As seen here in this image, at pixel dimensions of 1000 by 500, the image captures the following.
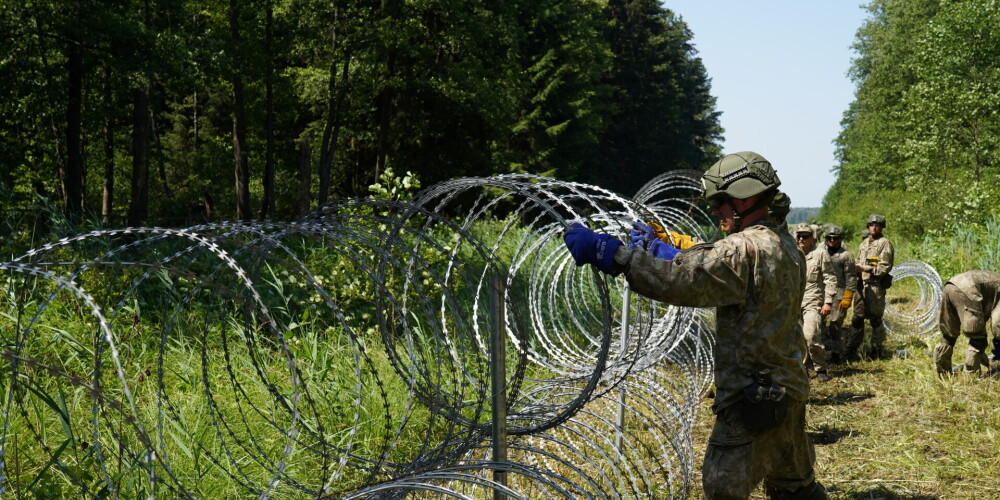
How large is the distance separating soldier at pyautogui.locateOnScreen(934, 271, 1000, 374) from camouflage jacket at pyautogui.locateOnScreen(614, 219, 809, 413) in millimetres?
5217

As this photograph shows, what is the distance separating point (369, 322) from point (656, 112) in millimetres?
40810

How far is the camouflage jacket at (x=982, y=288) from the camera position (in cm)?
769

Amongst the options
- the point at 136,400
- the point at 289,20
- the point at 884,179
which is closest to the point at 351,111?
the point at 289,20

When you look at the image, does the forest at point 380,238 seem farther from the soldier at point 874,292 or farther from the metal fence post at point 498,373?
the soldier at point 874,292

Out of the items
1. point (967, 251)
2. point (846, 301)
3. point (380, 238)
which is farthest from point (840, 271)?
point (967, 251)

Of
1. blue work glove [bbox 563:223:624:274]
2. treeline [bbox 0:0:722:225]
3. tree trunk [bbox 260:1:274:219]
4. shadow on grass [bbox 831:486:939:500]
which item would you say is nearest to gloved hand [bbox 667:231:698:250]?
blue work glove [bbox 563:223:624:274]

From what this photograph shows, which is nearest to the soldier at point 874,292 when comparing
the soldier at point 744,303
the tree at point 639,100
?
the soldier at point 744,303

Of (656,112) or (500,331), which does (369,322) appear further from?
(656,112)

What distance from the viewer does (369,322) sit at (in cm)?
755

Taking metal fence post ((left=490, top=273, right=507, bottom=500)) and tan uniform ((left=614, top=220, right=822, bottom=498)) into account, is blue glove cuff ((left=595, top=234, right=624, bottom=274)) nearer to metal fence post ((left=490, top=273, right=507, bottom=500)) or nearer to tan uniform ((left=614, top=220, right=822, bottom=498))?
tan uniform ((left=614, top=220, right=822, bottom=498))

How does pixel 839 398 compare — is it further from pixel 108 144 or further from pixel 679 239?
pixel 108 144

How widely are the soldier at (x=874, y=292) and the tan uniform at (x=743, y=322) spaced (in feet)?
24.5

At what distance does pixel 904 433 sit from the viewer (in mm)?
6758

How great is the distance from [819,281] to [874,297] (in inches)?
91.8
